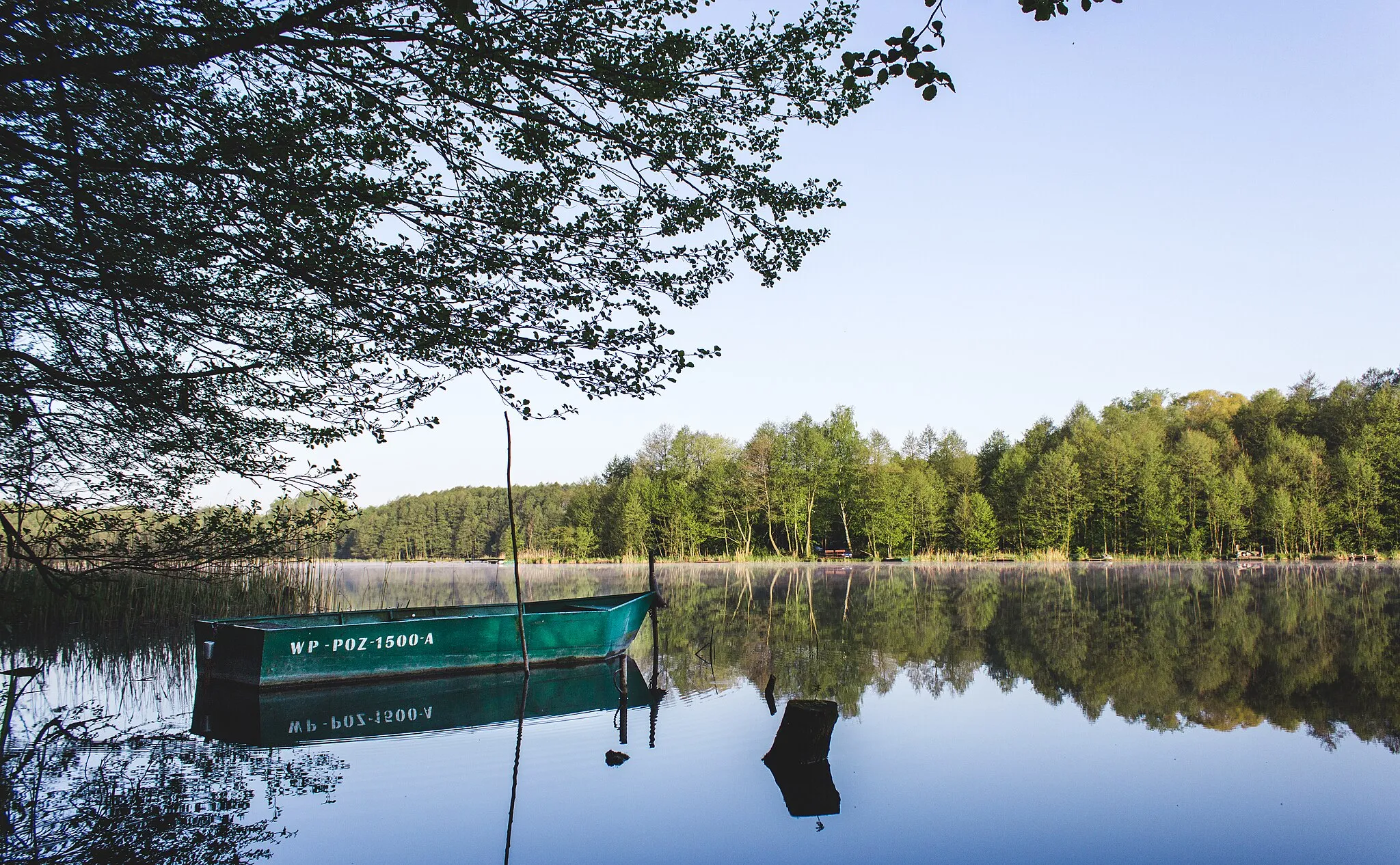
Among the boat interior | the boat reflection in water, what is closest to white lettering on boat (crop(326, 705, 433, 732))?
the boat reflection in water

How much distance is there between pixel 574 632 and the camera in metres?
14.1

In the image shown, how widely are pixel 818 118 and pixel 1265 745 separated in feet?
25.7

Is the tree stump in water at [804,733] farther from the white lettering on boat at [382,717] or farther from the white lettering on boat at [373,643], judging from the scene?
the white lettering on boat at [373,643]

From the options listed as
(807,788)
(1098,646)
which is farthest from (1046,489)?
(807,788)

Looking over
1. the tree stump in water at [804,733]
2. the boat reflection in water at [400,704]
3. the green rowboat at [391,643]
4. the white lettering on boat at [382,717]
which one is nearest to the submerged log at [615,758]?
the tree stump in water at [804,733]

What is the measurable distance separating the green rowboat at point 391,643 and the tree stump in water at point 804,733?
6518 mm

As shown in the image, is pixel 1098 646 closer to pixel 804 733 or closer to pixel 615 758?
pixel 804 733

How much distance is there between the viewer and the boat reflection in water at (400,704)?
9.53m

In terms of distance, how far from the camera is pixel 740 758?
27.3 ft

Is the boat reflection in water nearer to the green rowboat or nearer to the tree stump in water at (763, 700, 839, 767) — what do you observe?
the green rowboat

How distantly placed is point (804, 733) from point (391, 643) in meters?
7.33

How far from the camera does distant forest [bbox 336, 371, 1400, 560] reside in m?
57.3

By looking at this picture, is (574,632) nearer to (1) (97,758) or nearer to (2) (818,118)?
(1) (97,758)

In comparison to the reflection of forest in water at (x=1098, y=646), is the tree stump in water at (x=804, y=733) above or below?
above
